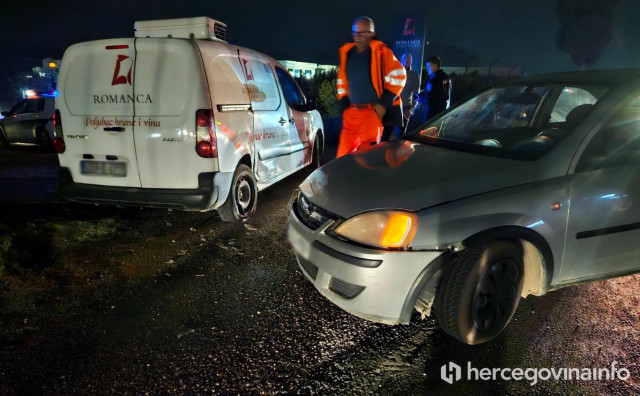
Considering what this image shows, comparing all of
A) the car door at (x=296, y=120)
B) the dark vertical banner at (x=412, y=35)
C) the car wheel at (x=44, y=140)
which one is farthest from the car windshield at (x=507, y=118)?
the dark vertical banner at (x=412, y=35)

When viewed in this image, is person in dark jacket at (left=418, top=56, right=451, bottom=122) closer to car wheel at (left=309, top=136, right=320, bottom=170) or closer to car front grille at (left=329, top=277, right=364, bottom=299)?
car wheel at (left=309, top=136, right=320, bottom=170)

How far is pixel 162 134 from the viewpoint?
3.71m

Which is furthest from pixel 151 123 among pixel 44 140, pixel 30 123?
pixel 30 123

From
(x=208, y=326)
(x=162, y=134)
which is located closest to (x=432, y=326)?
(x=208, y=326)

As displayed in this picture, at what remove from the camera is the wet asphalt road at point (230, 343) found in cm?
212

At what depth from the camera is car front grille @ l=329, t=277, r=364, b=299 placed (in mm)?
2281

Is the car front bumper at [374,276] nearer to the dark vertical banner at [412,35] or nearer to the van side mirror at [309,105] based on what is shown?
the van side mirror at [309,105]

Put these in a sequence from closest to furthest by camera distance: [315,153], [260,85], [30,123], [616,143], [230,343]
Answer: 1. [230,343]
2. [616,143]
3. [260,85]
4. [315,153]
5. [30,123]

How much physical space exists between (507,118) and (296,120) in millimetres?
2803

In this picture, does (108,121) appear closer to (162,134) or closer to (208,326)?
(162,134)

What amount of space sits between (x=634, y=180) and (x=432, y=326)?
1.61 m

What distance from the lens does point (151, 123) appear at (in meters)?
3.71

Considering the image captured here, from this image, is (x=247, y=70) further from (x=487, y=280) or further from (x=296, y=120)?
(x=487, y=280)

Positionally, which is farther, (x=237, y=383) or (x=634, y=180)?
(x=634, y=180)
